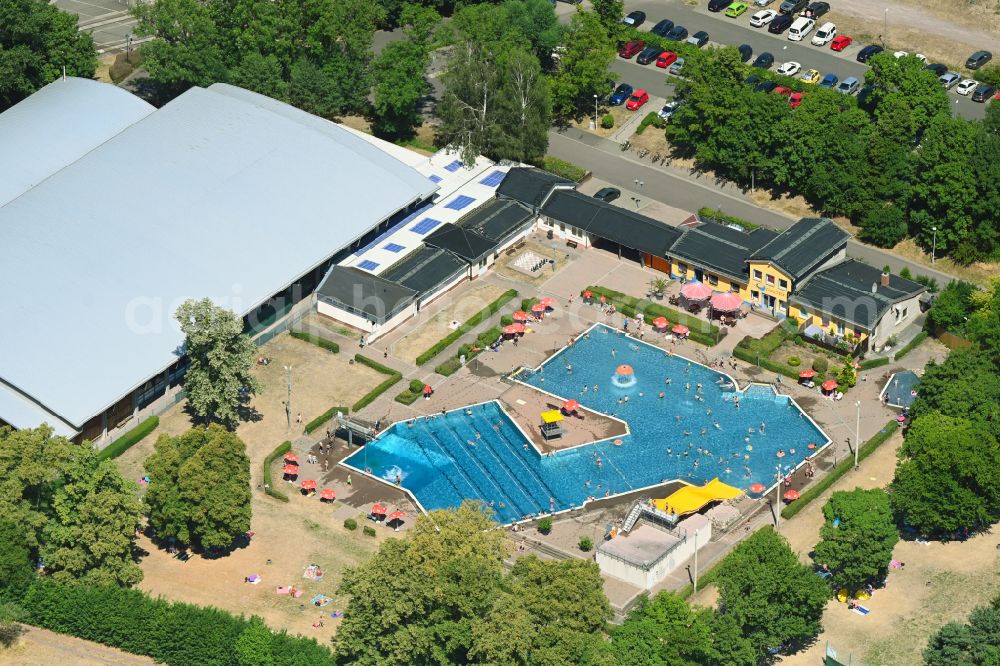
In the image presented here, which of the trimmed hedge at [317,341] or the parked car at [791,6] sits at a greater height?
the parked car at [791,6]

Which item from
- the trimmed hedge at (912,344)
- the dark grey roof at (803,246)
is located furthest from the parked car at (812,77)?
the trimmed hedge at (912,344)

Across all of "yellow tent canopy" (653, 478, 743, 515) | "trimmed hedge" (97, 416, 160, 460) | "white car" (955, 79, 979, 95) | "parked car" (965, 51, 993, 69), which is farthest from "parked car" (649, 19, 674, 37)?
"trimmed hedge" (97, 416, 160, 460)

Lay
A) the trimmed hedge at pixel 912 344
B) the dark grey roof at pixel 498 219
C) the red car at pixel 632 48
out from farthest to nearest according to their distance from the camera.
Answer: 1. the red car at pixel 632 48
2. the dark grey roof at pixel 498 219
3. the trimmed hedge at pixel 912 344

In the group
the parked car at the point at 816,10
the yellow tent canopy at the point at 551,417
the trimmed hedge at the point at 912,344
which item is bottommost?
the yellow tent canopy at the point at 551,417

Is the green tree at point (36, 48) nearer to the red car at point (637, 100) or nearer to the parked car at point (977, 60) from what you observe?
the red car at point (637, 100)

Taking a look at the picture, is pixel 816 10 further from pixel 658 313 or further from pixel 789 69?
pixel 658 313

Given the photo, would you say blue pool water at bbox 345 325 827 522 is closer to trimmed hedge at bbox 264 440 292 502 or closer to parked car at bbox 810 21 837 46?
trimmed hedge at bbox 264 440 292 502

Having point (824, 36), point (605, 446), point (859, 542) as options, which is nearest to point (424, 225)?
point (605, 446)

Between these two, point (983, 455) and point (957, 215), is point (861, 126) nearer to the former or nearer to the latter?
point (957, 215)
